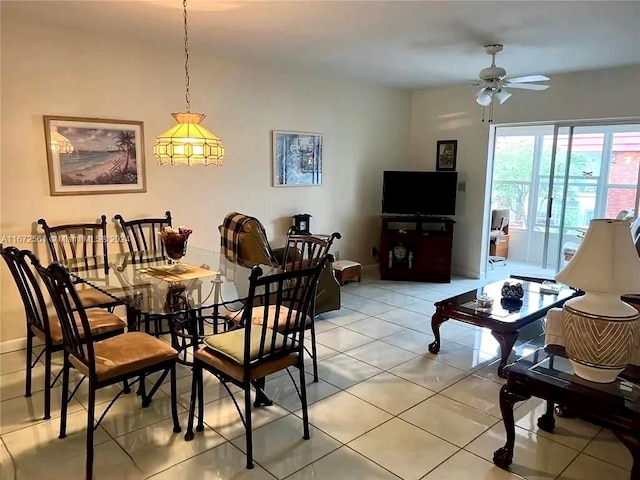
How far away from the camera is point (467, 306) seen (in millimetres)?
3607

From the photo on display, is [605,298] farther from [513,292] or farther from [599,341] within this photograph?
[513,292]

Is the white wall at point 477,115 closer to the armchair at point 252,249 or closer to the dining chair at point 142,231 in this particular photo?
the armchair at point 252,249

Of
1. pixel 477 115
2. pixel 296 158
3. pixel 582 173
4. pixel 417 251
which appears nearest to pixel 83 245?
pixel 296 158

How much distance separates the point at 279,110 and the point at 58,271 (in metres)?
3.52

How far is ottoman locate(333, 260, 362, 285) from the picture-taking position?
5.55m

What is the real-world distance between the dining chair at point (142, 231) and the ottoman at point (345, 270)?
208 cm

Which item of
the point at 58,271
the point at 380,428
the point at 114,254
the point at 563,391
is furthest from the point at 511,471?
the point at 114,254

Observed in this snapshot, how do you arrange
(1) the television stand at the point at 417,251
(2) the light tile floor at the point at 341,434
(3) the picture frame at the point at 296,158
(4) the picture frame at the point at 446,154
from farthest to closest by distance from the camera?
(4) the picture frame at the point at 446,154, (1) the television stand at the point at 417,251, (3) the picture frame at the point at 296,158, (2) the light tile floor at the point at 341,434

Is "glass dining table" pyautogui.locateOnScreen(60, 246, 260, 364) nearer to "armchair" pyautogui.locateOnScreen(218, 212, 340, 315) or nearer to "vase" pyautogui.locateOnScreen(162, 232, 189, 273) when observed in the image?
"vase" pyautogui.locateOnScreen(162, 232, 189, 273)

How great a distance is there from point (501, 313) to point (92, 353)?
2696 millimetres

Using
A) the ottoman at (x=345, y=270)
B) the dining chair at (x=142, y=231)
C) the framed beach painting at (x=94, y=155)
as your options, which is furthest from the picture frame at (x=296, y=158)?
the framed beach painting at (x=94, y=155)

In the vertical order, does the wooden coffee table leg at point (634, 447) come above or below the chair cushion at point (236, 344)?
below

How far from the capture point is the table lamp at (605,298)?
2041 millimetres

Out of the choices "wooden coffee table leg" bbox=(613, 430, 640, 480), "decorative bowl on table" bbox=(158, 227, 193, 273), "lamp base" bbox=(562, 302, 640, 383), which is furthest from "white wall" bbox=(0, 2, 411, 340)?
"wooden coffee table leg" bbox=(613, 430, 640, 480)
